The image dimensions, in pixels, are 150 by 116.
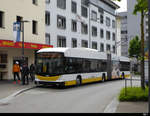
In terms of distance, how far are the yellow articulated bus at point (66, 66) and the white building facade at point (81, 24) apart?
35.8 feet

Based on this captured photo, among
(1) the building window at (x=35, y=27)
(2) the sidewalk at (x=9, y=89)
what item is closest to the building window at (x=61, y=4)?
(1) the building window at (x=35, y=27)

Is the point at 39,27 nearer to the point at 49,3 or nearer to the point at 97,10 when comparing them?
the point at 49,3

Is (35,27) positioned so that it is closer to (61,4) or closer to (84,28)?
(61,4)

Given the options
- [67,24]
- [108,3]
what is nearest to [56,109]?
[67,24]

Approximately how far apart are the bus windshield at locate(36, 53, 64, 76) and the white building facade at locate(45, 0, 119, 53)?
14.1 m

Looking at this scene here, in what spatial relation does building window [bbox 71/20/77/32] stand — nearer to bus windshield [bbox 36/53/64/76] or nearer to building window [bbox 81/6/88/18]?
building window [bbox 81/6/88/18]

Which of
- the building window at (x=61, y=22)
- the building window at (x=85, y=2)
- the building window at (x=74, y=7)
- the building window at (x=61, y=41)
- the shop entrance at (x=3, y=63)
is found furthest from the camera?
the building window at (x=85, y=2)

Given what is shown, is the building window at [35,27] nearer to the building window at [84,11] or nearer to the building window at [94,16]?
the building window at [84,11]

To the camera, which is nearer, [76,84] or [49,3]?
[76,84]

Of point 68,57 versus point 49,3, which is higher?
point 49,3

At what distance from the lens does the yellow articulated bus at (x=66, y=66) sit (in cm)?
1770

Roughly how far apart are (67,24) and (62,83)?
767 inches

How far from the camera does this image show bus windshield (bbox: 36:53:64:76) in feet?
58.0

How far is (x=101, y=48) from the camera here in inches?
1900
